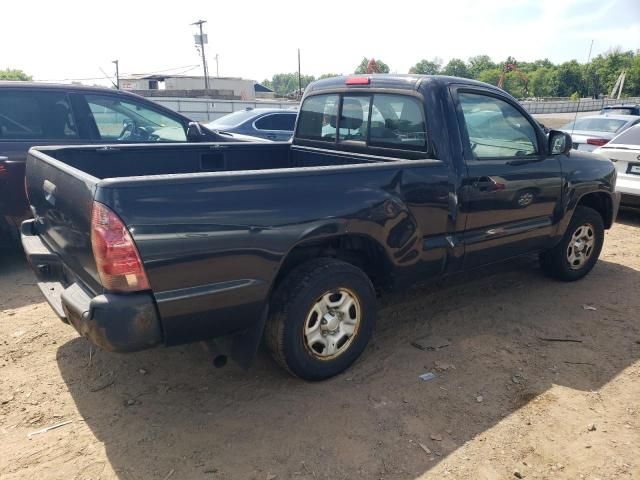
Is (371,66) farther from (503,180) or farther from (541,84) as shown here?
(541,84)

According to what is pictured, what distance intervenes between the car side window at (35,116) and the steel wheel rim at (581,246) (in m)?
5.13

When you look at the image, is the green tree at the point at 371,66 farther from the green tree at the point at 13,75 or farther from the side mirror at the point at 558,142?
the green tree at the point at 13,75

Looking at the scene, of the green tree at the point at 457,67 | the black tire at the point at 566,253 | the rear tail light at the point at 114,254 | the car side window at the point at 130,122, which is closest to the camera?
the rear tail light at the point at 114,254

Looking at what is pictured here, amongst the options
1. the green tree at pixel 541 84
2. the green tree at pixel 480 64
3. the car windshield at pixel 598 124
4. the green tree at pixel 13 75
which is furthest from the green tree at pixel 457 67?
the car windshield at pixel 598 124

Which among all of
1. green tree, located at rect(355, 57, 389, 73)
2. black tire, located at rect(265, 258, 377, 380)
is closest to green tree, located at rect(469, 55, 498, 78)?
green tree, located at rect(355, 57, 389, 73)

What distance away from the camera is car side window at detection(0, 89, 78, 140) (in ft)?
16.2

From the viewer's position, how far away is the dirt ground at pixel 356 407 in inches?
98.1

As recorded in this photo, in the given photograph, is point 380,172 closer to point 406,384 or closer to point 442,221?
point 442,221

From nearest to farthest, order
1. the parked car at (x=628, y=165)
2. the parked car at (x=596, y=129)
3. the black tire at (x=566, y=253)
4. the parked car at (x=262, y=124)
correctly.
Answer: the black tire at (x=566, y=253) → the parked car at (x=628, y=165) → the parked car at (x=596, y=129) → the parked car at (x=262, y=124)

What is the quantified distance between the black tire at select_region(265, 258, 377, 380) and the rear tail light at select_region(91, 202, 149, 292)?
838 mm

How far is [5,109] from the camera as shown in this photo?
16.2 ft

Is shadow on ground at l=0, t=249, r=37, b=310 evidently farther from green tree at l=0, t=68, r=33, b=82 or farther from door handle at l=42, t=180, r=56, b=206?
green tree at l=0, t=68, r=33, b=82

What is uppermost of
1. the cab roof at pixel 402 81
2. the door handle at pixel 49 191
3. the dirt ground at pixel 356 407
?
the cab roof at pixel 402 81

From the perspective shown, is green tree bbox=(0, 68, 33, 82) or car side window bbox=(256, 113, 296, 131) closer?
car side window bbox=(256, 113, 296, 131)
